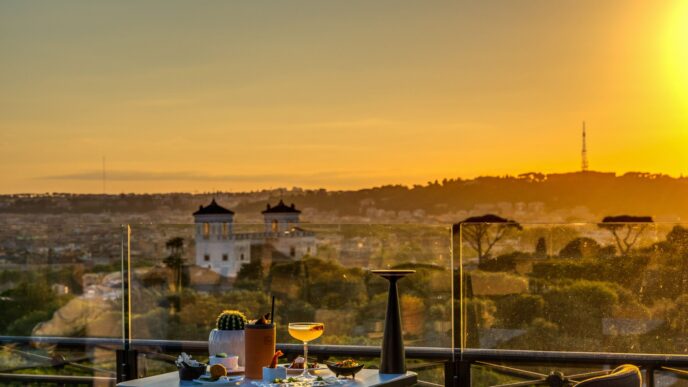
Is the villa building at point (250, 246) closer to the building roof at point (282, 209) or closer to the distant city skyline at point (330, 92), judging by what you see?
the distant city skyline at point (330, 92)

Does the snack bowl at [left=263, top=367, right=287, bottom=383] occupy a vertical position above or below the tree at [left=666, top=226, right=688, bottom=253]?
below

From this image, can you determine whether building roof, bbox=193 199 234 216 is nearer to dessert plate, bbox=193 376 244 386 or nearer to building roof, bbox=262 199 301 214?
building roof, bbox=262 199 301 214

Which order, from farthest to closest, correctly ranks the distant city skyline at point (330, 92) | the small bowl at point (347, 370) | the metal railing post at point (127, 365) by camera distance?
the distant city skyline at point (330, 92)
the metal railing post at point (127, 365)
the small bowl at point (347, 370)

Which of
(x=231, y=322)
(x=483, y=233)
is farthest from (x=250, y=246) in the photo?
(x=231, y=322)

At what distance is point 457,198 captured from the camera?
1053 cm

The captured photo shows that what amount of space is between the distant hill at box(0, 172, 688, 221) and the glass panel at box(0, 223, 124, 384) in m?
5.09

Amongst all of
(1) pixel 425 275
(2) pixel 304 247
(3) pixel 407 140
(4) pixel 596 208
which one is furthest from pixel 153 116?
(1) pixel 425 275

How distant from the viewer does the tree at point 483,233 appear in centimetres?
485

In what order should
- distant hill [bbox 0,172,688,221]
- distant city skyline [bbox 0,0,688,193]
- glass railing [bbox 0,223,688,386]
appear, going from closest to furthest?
glass railing [bbox 0,223,688,386] → distant city skyline [bbox 0,0,688,193] → distant hill [bbox 0,172,688,221]

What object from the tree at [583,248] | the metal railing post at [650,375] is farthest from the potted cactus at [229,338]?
the metal railing post at [650,375]

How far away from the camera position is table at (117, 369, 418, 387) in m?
3.24

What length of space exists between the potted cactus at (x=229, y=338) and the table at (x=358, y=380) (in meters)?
0.18

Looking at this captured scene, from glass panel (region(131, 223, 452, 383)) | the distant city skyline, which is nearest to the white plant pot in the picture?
glass panel (region(131, 223, 452, 383))

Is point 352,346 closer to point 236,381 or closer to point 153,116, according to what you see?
point 236,381
